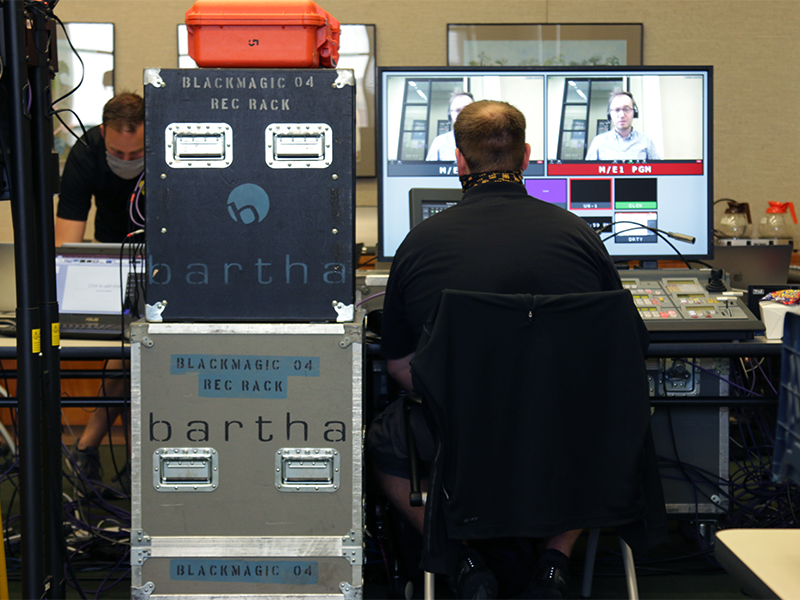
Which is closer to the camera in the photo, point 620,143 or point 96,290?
point 96,290

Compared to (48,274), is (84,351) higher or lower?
lower

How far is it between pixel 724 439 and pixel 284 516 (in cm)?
133

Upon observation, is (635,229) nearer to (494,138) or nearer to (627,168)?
(627,168)

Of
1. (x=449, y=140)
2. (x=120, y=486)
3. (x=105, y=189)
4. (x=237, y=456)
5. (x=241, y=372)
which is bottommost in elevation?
(x=120, y=486)

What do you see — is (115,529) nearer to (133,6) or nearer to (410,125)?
(410,125)

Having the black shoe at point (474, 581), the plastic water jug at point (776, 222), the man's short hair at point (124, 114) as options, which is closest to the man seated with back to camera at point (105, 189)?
the man's short hair at point (124, 114)

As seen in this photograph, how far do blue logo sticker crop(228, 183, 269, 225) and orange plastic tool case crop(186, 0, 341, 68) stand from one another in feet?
0.77

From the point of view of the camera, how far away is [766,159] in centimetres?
385

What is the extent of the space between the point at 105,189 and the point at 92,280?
3.08 feet

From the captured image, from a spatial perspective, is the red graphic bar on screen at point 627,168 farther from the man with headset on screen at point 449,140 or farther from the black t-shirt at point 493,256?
the black t-shirt at point 493,256

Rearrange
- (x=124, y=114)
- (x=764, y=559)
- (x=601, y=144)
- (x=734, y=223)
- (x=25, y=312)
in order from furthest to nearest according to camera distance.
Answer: (x=734, y=223) < (x=124, y=114) < (x=601, y=144) < (x=25, y=312) < (x=764, y=559)

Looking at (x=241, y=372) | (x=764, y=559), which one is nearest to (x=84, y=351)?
(x=241, y=372)

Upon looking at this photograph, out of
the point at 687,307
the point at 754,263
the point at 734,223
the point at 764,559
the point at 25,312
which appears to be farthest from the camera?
the point at 734,223

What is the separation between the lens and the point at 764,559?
0.80 m
